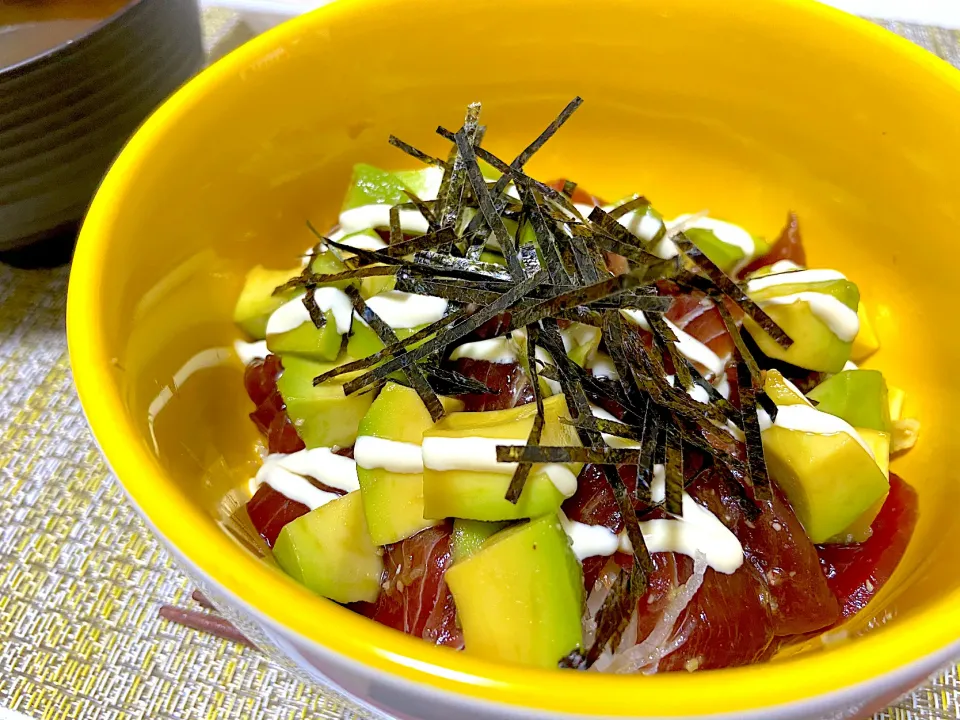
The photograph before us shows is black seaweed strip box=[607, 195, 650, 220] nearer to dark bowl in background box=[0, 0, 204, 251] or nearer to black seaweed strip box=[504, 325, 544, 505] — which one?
black seaweed strip box=[504, 325, 544, 505]

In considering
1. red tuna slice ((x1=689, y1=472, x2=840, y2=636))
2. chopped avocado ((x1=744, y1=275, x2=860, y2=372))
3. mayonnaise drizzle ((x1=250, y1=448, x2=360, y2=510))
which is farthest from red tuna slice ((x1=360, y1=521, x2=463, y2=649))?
Result: chopped avocado ((x1=744, y1=275, x2=860, y2=372))

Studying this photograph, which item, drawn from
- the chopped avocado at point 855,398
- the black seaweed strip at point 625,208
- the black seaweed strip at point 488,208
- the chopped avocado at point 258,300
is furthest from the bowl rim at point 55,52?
the chopped avocado at point 855,398

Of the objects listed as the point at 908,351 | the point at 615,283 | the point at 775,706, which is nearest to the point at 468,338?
the point at 615,283

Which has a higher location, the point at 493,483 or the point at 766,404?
the point at 766,404

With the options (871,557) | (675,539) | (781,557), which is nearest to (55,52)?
(675,539)

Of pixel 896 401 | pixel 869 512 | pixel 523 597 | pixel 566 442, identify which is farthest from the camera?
pixel 896 401

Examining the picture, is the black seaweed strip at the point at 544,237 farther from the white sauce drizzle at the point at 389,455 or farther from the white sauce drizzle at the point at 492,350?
the white sauce drizzle at the point at 389,455

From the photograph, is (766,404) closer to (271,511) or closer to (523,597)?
(523,597)

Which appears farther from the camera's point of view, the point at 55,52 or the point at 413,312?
the point at 55,52
